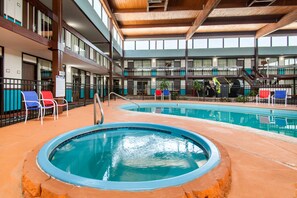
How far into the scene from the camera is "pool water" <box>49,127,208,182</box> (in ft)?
6.53

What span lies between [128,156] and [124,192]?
1.33m

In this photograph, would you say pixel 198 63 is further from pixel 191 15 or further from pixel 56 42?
pixel 56 42

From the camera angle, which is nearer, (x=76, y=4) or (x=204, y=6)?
(x=76, y=4)

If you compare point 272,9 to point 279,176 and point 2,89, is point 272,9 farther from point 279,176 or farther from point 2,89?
point 2,89

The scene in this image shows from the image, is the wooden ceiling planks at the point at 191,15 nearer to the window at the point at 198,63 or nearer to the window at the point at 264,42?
the window at the point at 264,42

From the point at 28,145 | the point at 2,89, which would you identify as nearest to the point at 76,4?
the point at 2,89

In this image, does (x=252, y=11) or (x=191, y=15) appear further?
(x=191, y=15)

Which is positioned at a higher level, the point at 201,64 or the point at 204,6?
the point at 204,6

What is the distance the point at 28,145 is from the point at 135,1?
35.7 ft

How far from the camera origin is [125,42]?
66.7 ft

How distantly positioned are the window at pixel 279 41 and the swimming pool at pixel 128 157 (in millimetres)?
21462

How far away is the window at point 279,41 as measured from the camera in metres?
18.6

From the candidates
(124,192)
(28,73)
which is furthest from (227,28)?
(124,192)

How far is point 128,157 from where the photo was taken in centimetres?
245
